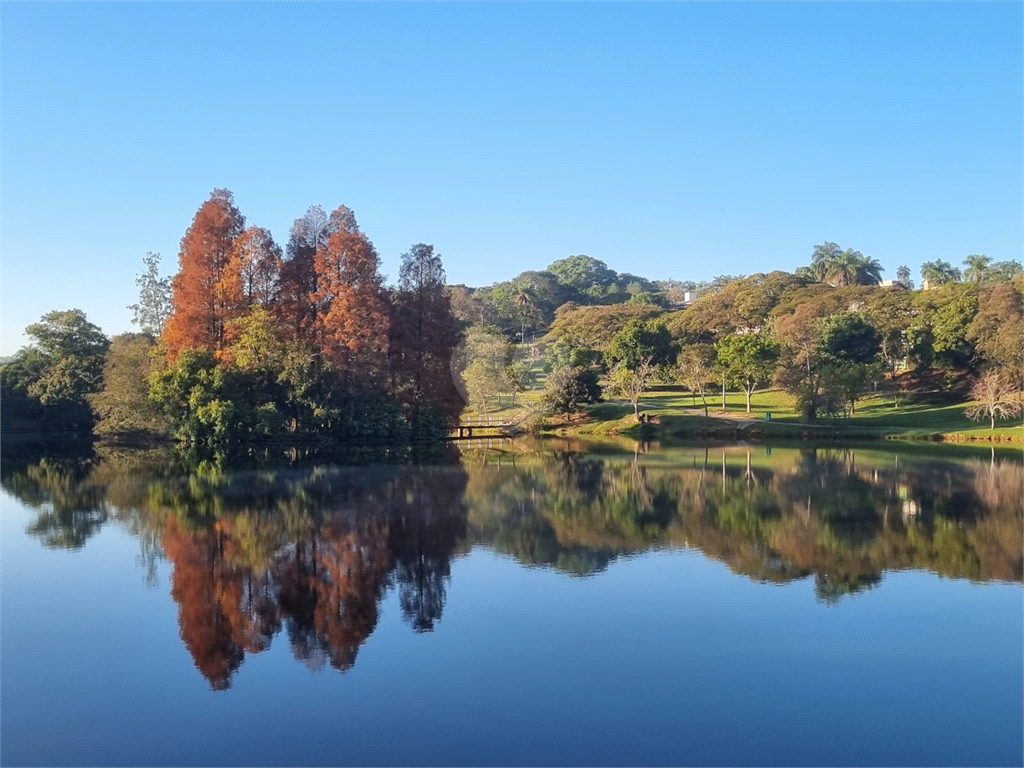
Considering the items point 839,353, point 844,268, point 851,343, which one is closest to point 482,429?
point 839,353

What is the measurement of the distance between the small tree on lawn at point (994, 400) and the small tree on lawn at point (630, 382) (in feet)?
64.6

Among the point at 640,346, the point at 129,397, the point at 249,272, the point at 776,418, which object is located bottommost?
the point at 776,418

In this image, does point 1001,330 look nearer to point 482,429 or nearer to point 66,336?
point 482,429

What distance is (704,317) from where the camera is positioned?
79750 mm

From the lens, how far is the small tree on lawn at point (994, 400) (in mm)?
50875

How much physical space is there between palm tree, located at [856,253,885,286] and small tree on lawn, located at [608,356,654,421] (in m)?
47.1

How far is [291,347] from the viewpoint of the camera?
162ft

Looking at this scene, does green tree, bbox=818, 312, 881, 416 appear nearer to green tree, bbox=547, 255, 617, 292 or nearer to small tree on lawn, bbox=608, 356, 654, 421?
small tree on lawn, bbox=608, 356, 654, 421

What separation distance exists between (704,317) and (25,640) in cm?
7060

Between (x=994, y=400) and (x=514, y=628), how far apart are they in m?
45.1

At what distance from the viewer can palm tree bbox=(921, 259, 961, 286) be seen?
10244 centimetres

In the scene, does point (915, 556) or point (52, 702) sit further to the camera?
point (915, 556)

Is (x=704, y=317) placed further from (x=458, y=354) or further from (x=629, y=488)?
(x=629, y=488)

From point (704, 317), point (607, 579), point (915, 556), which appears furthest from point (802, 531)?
point (704, 317)
